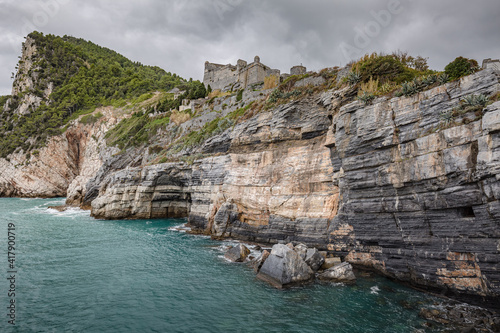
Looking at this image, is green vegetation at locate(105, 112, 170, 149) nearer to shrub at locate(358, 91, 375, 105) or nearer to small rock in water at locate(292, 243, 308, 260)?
small rock in water at locate(292, 243, 308, 260)

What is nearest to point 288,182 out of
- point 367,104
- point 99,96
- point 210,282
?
point 367,104

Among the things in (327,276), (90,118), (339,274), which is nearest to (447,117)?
(339,274)

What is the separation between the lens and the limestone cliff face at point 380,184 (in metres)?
10.4

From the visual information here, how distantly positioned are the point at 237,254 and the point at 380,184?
32.4 feet

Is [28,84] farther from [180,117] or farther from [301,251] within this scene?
[301,251]

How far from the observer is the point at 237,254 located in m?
16.7

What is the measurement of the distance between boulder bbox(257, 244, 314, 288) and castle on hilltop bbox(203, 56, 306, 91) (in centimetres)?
3526

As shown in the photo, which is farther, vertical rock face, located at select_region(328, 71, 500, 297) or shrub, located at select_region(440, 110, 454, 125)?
shrub, located at select_region(440, 110, 454, 125)

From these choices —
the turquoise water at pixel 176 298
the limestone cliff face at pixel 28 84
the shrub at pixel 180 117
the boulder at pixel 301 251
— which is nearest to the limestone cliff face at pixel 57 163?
the shrub at pixel 180 117

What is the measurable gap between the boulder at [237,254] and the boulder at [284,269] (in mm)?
2914

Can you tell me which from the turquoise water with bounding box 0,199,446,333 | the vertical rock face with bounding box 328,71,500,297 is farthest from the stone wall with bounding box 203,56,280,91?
the turquoise water with bounding box 0,199,446,333

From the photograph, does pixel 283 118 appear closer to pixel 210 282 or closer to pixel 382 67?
pixel 382 67

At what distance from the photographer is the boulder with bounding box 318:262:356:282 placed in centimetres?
1295

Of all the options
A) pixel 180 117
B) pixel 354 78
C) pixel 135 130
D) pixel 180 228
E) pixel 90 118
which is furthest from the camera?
pixel 90 118
